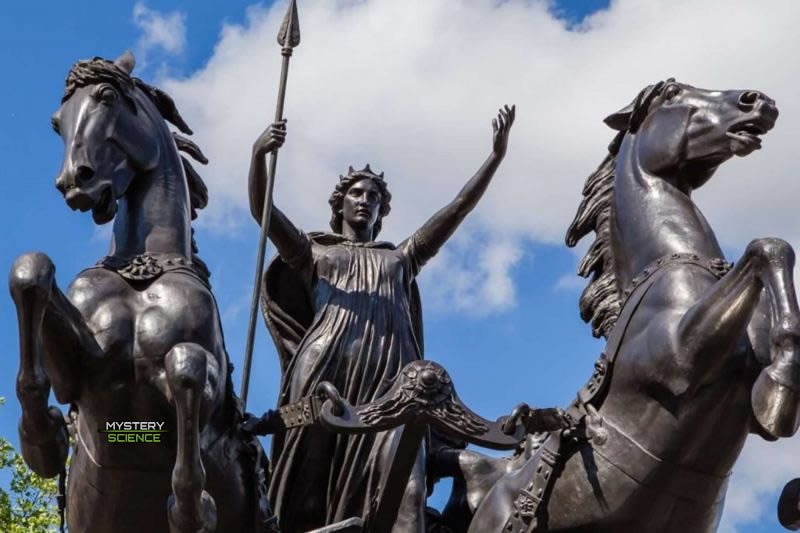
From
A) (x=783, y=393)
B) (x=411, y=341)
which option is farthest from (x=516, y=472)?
(x=783, y=393)

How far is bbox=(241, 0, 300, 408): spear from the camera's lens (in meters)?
10.1

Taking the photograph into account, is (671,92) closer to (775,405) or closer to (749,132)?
(749,132)

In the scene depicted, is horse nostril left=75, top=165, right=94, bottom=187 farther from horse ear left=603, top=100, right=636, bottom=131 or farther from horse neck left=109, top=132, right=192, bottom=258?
horse ear left=603, top=100, right=636, bottom=131

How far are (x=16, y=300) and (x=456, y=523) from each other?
3405 mm

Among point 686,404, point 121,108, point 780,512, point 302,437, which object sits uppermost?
point 121,108

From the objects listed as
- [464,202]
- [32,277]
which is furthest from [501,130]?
[32,277]

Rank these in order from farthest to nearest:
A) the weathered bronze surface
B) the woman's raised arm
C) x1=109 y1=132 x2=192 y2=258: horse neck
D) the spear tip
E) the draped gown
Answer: the spear tip
the woman's raised arm
the draped gown
x1=109 y1=132 x2=192 y2=258: horse neck
the weathered bronze surface

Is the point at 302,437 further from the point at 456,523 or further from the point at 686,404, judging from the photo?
the point at 686,404

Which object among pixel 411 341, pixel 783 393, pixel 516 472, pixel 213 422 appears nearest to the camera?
pixel 783 393

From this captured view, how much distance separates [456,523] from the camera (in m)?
10.1

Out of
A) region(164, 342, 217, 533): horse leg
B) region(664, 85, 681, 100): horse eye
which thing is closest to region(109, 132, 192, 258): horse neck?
region(164, 342, 217, 533): horse leg

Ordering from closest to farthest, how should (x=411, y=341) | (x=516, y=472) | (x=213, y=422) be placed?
(x=213, y=422) → (x=516, y=472) → (x=411, y=341)

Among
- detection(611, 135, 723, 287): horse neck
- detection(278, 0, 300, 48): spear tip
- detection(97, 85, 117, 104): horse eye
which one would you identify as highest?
detection(278, 0, 300, 48): spear tip

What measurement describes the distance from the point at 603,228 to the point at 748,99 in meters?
1.16
